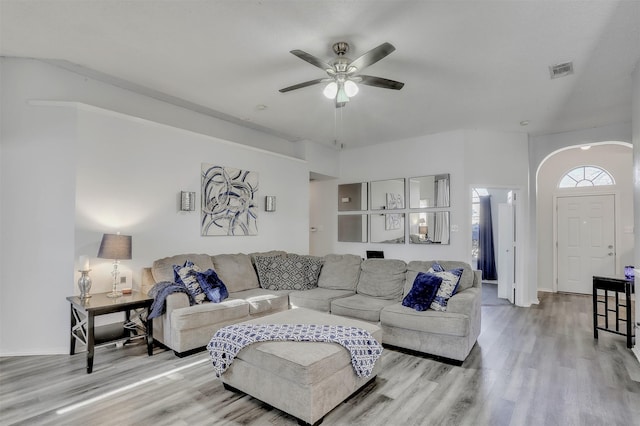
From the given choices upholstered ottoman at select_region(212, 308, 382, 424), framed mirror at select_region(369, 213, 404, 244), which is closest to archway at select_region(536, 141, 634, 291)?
framed mirror at select_region(369, 213, 404, 244)

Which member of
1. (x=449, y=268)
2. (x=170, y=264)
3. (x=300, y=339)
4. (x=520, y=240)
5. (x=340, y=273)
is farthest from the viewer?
(x=520, y=240)

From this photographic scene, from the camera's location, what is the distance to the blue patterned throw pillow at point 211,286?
3.58 metres

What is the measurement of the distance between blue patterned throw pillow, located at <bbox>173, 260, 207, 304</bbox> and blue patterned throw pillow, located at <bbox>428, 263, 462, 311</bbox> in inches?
94.6

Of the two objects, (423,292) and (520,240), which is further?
(520,240)

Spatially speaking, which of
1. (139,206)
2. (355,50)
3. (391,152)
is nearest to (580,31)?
(355,50)

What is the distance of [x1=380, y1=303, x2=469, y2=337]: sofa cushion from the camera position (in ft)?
10.0

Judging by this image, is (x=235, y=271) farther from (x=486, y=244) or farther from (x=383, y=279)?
(x=486, y=244)

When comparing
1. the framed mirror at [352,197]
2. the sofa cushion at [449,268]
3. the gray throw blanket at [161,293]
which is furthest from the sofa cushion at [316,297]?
the framed mirror at [352,197]

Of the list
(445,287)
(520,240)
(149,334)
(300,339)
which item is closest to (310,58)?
(300,339)

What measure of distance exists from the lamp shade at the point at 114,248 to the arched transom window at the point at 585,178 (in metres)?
7.49

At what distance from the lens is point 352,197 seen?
22.2 ft

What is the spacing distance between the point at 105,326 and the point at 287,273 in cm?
209

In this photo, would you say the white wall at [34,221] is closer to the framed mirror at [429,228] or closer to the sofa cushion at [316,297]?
the sofa cushion at [316,297]

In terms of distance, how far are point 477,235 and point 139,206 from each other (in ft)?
23.2
